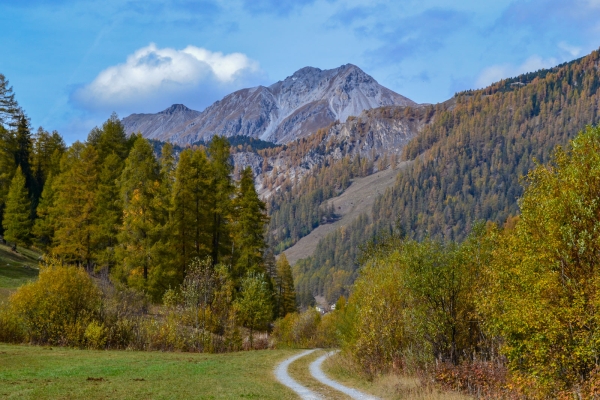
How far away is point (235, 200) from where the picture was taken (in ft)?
170

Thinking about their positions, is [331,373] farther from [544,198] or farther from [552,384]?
[544,198]

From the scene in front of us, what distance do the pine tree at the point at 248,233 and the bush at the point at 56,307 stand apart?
16.0 meters

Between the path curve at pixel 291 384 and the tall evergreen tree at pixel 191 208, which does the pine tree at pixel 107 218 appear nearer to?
the tall evergreen tree at pixel 191 208

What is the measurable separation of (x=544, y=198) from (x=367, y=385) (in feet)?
43.8

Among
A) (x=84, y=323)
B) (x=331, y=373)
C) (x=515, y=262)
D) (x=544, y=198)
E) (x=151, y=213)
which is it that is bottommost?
(x=331, y=373)

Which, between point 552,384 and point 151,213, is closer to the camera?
point 552,384

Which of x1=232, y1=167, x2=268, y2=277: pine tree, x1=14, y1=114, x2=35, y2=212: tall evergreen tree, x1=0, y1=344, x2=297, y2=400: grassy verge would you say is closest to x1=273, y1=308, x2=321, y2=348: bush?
x1=232, y1=167, x2=268, y2=277: pine tree

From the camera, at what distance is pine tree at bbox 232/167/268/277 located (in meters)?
50.6

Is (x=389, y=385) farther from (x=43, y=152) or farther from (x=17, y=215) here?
(x=43, y=152)

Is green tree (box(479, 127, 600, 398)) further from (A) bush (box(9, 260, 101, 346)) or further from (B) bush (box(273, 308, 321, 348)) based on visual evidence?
(B) bush (box(273, 308, 321, 348))

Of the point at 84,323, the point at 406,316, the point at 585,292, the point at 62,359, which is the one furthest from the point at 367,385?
the point at 84,323

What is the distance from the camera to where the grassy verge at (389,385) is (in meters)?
21.9

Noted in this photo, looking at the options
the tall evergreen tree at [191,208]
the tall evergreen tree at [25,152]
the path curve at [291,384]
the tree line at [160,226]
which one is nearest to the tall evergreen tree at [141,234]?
the tree line at [160,226]

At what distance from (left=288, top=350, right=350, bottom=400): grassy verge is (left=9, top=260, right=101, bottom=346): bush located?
1583 centimetres
